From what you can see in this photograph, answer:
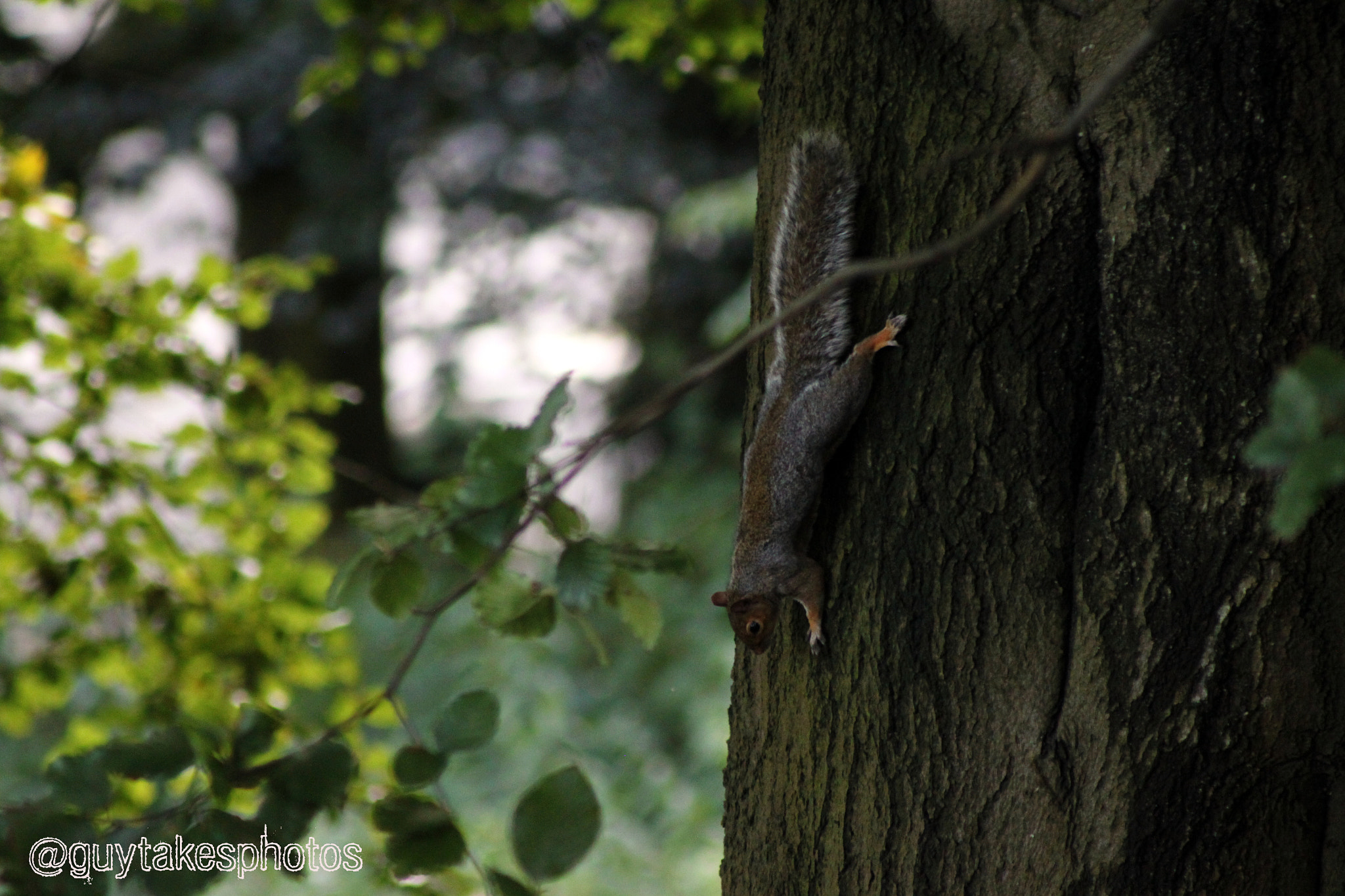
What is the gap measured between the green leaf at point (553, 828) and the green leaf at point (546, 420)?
247mm

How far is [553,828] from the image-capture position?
2.01 feet

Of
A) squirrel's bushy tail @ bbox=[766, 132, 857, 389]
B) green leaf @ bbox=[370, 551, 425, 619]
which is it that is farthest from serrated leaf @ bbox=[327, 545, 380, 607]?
squirrel's bushy tail @ bbox=[766, 132, 857, 389]

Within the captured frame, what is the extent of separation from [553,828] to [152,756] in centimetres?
24

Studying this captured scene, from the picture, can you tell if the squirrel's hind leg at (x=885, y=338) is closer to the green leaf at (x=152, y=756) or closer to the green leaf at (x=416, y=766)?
the green leaf at (x=416, y=766)

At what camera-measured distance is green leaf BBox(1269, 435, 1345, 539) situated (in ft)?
1.30

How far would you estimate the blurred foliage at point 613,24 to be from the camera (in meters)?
1.67

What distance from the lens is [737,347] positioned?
514 mm

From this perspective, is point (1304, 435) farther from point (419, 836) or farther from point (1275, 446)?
point (419, 836)

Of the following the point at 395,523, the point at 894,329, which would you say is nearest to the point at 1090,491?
the point at 894,329

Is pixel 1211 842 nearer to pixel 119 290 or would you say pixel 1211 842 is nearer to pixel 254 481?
pixel 254 481

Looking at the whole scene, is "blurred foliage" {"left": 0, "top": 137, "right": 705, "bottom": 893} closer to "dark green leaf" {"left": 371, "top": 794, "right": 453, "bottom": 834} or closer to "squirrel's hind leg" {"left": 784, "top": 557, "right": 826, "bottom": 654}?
"squirrel's hind leg" {"left": 784, "top": 557, "right": 826, "bottom": 654}

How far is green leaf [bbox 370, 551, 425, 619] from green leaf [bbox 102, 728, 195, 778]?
0.97 ft

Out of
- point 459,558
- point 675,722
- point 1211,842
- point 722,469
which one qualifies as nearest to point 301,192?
point 722,469

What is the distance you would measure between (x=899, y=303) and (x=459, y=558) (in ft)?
1.45
